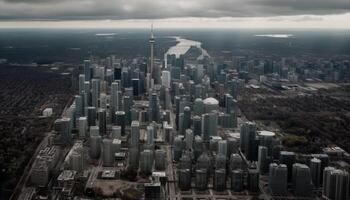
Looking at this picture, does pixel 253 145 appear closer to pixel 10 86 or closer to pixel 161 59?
pixel 10 86

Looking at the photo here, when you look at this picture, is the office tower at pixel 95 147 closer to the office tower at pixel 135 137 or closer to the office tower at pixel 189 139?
the office tower at pixel 135 137

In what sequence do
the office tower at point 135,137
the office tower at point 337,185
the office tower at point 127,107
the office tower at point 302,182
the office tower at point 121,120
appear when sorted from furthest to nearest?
the office tower at point 127,107
the office tower at point 121,120
the office tower at point 135,137
the office tower at point 302,182
the office tower at point 337,185

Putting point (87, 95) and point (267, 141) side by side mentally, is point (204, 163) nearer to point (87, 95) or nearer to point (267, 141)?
point (267, 141)

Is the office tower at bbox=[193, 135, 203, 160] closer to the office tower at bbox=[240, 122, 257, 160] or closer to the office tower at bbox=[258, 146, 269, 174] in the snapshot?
the office tower at bbox=[240, 122, 257, 160]

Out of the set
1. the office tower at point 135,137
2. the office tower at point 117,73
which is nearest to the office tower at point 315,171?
the office tower at point 135,137

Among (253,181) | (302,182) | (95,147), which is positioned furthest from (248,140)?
(95,147)
